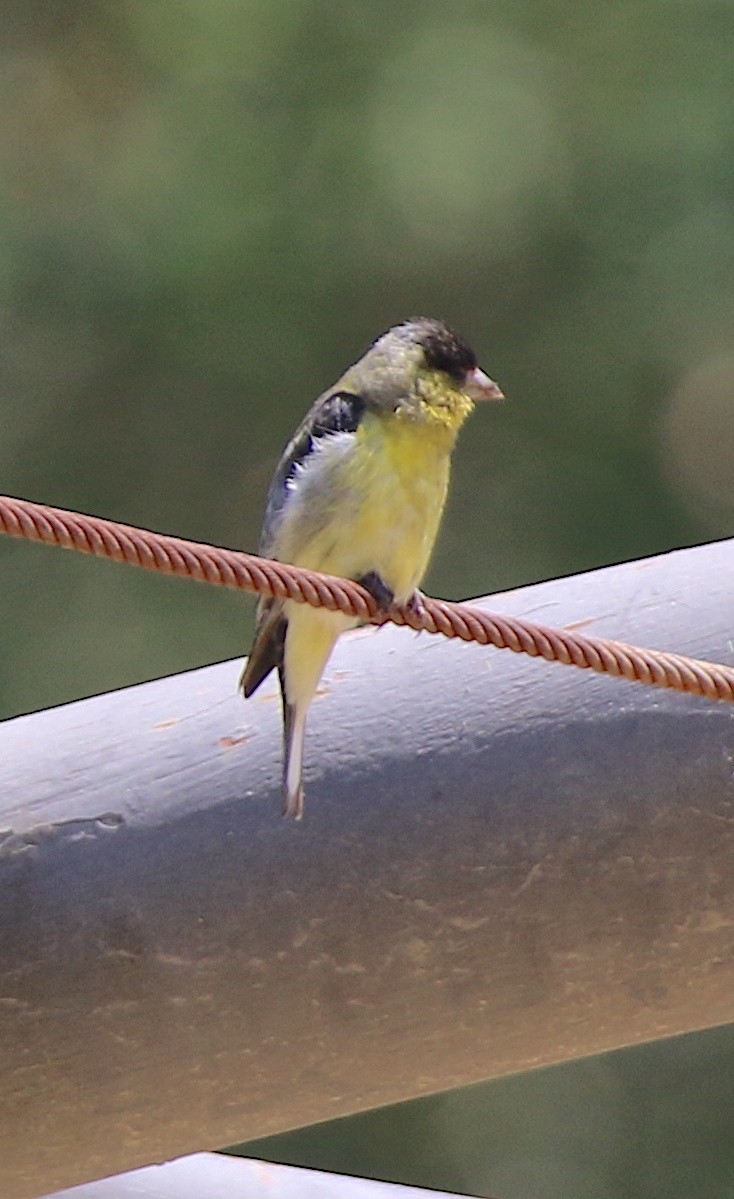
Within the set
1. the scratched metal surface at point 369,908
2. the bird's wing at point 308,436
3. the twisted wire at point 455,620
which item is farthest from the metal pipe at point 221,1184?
the twisted wire at point 455,620

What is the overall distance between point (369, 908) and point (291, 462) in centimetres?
93

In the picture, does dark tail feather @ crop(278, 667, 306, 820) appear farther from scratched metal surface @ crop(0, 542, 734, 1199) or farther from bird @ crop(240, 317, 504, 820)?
bird @ crop(240, 317, 504, 820)

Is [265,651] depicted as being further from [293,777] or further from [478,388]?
[478,388]

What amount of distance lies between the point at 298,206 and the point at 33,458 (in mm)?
1259

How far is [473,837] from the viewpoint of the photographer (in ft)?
6.57

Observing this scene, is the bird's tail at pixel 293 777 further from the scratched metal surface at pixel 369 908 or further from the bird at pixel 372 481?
the bird at pixel 372 481

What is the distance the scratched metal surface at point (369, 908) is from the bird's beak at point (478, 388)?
30.1 inches

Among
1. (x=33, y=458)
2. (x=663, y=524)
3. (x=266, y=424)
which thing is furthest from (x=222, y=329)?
(x=663, y=524)

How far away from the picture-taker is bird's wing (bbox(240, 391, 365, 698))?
2.55m

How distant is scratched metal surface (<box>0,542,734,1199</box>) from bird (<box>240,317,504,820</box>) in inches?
16.9

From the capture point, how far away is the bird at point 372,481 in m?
2.59

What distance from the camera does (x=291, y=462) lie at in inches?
110

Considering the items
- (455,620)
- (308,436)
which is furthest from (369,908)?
(308,436)

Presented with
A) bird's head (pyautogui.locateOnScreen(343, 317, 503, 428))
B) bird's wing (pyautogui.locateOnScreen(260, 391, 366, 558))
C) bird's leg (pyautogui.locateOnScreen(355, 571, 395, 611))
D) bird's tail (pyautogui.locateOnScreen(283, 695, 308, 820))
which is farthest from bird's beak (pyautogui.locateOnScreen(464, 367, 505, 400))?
bird's tail (pyautogui.locateOnScreen(283, 695, 308, 820))
